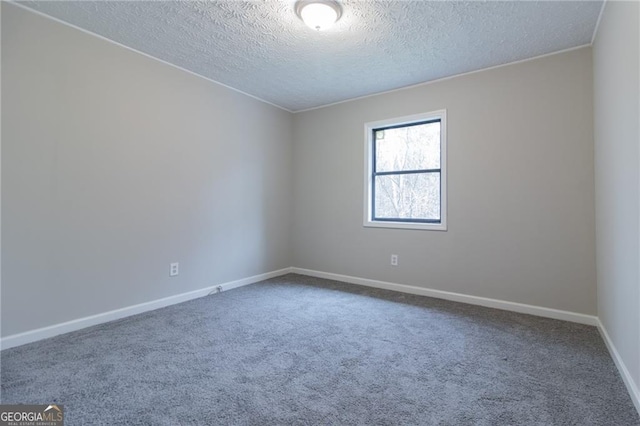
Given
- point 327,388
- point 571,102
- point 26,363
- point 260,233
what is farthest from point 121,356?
point 571,102

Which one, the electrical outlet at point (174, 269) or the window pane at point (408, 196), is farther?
the window pane at point (408, 196)

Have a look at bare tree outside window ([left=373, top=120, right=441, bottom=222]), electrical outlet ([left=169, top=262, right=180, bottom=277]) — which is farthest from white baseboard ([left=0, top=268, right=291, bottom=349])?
bare tree outside window ([left=373, top=120, right=441, bottom=222])

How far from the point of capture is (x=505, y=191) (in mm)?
3025

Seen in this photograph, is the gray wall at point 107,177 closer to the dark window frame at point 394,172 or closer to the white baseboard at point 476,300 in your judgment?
the white baseboard at point 476,300

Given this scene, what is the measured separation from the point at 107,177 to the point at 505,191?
143 inches

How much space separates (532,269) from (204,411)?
2918mm

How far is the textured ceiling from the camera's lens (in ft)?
7.24

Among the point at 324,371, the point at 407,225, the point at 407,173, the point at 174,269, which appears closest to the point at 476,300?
the point at 407,225

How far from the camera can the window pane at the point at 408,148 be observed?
358 cm

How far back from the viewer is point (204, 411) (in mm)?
1502

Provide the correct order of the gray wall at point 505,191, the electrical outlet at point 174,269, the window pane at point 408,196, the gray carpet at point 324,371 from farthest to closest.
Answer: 1. the window pane at point 408,196
2. the electrical outlet at point 174,269
3. the gray wall at point 505,191
4. the gray carpet at point 324,371

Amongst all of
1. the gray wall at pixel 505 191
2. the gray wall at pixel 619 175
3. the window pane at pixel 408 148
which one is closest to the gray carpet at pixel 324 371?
the gray wall at pixel 619 175

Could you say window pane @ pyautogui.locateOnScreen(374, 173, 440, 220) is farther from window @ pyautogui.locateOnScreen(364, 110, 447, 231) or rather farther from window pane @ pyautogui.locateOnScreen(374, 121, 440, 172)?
window pane @ pyautogui.locateOnScreen(374, 121, 440, 172)

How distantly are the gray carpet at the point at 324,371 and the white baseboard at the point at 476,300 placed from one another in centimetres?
11
